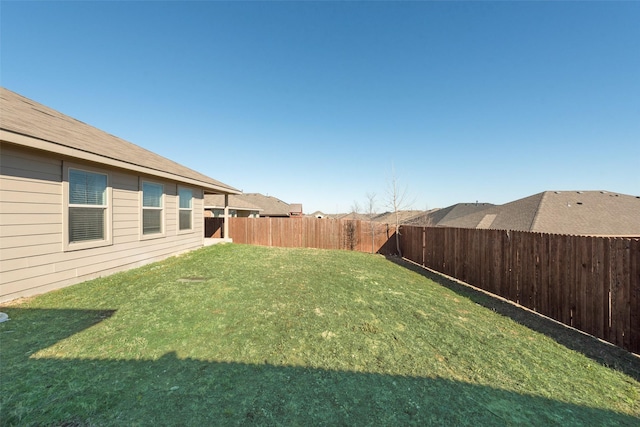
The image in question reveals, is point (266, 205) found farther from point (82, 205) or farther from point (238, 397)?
point (238, 397)

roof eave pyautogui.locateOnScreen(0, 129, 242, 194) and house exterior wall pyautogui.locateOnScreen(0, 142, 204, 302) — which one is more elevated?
roof eave pyautogui.locateOnScreen(0, 129, 242, 194)

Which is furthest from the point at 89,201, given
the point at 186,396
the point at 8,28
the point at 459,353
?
the point at 459,353

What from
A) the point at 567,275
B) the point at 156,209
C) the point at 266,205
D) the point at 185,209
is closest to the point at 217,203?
the point at 266,205

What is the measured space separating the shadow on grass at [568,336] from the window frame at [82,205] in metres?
8.67

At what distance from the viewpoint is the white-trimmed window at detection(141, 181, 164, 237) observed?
714 cm

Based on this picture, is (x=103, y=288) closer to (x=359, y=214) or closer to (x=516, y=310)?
(x=516, y=310)

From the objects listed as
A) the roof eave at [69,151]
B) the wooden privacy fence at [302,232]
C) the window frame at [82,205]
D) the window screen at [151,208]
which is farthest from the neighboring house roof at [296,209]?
the window frame at [82,205]

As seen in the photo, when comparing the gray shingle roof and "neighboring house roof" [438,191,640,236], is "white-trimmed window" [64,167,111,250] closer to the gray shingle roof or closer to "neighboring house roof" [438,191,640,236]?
"neighboring house roof" [438,191,640,236]

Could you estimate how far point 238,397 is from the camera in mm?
2166

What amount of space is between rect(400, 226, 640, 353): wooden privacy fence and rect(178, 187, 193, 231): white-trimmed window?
961 centimetres

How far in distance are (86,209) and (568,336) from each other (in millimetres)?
9410

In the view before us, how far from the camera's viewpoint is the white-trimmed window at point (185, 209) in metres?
8.90

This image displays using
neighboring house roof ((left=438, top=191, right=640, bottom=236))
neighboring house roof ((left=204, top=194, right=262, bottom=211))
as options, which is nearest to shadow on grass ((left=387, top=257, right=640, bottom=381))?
neighboring house roof ((left=438, top=191, right=640, bottom=236))

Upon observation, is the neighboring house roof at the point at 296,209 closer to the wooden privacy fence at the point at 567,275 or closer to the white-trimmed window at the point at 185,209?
the white-trimmed window at the point at 185,209
